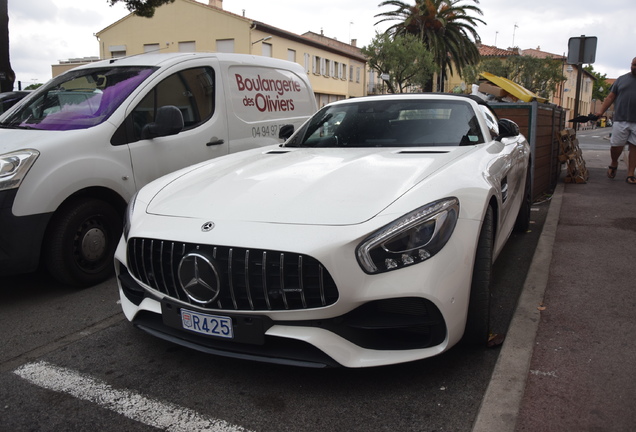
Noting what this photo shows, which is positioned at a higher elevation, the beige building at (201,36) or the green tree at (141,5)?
the beige building at (201,36)

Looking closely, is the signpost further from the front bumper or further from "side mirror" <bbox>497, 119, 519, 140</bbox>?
the front bumper

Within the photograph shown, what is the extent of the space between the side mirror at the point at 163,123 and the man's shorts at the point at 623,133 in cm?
696

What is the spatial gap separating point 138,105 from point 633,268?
13.5 ft

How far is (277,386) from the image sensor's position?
2.60 metres

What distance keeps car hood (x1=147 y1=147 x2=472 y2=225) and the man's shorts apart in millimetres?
6081

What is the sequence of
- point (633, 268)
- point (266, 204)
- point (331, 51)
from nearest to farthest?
point (266, 204)
point (633, 268)
point (331, 51)

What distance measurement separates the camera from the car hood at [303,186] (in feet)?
8.32

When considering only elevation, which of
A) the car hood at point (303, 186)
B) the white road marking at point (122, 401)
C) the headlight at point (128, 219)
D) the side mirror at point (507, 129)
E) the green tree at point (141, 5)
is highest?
the green tree at point (141, 5)

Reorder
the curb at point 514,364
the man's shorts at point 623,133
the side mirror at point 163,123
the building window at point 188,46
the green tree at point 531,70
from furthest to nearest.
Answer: the green tree at point 531,70, the building window at point 188,46, the man's shorts at point 623,133, the side mirror at point 163,123, the curb at point 514,364

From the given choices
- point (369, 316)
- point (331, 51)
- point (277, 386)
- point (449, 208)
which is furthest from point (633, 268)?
point (331, 51)

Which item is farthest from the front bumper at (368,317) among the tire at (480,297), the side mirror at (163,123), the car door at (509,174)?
the side mirror at (163,123)

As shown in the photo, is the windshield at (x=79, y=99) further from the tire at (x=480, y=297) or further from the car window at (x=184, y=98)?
the tire at (x=480, y=297)

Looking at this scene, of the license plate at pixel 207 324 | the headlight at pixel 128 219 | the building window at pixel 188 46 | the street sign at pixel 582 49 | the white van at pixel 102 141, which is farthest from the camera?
the building window at pixel 188 46

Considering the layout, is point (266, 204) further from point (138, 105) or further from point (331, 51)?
point (331, 51)
